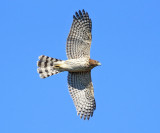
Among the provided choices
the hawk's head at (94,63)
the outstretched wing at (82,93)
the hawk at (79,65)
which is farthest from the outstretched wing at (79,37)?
the outstretched wing at (82,93)

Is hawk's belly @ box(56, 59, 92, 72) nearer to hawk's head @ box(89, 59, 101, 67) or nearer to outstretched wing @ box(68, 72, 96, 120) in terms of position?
hawk's head @ box(89, 59, 101, 67)

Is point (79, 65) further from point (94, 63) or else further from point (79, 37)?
point (79, 37)

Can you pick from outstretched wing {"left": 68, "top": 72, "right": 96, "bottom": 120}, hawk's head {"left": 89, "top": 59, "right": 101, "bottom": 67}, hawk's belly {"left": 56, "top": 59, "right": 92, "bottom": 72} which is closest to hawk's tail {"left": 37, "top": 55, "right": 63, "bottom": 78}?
hawk's belly {"left": 56, "top": 59, "right": 92, "bottom": 72}

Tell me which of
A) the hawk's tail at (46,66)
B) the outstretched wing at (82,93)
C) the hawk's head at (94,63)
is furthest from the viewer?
the outstretched wing at (82,93)

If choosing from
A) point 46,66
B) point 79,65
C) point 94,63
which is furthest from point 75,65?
point 46,66

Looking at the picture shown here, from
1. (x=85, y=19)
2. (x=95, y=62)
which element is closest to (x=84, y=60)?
(x=95, y=62)

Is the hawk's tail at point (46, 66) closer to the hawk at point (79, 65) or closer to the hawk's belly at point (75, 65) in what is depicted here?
the hawk at point (79, 65)

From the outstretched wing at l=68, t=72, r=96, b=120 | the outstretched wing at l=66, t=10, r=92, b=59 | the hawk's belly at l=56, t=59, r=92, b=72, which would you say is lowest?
the outstretched wing at l=68, t=72, r=96, b=120
